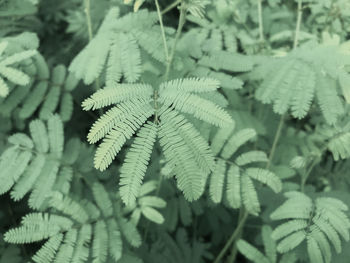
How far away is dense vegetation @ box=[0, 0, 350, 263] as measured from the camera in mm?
1577

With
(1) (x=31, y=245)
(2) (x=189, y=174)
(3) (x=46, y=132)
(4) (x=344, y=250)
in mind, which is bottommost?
(1) (x=31, y=245)

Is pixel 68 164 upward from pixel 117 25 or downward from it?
downward

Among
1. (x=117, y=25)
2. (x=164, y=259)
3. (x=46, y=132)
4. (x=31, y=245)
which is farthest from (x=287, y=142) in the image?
(x=31, y=245)

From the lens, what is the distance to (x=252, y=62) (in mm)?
2381

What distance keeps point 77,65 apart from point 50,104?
0.42 metres

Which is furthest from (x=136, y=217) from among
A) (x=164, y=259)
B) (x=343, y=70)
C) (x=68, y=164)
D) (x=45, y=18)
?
(x=45, y=18)

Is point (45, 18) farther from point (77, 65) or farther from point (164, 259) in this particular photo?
point (164, 259)

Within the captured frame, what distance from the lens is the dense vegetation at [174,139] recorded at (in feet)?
5.17

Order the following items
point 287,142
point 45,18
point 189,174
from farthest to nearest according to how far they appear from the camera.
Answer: point 45,18 < point 287,142 < point 189,174

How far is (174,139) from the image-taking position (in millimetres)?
1493

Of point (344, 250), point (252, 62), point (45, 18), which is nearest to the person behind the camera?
point (344, 250)

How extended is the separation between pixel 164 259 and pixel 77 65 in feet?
4.87

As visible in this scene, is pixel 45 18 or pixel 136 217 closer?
pixel 136 217

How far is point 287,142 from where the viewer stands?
3.02m
